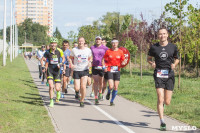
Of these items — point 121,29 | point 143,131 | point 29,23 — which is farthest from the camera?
point 29,23

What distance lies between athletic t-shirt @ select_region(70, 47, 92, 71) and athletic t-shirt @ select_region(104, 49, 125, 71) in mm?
630

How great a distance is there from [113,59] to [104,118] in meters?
2.44

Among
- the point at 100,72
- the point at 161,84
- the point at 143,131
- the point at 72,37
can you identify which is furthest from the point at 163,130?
the point at 72,37

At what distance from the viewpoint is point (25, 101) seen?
11273 mm

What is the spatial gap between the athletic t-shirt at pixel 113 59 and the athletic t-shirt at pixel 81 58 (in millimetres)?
630

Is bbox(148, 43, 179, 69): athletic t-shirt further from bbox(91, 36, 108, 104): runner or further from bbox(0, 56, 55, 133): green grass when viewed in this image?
bbox(91, 36, 108, 104): runner

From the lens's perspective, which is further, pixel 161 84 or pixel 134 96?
pixel 134 96

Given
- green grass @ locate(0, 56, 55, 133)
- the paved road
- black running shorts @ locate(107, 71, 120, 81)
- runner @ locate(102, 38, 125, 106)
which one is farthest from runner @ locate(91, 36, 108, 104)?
green grass @ locate(0, 56, 55, 133)

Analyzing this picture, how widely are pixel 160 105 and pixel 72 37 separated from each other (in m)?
40.6

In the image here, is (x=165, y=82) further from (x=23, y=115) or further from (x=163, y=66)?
(x=23, y=115)

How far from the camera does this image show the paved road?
24.2 feet

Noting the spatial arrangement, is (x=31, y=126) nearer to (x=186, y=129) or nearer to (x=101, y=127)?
(x=101, y=127)

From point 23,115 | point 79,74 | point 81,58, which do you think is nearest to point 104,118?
point 23,115

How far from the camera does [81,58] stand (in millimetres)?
10336
